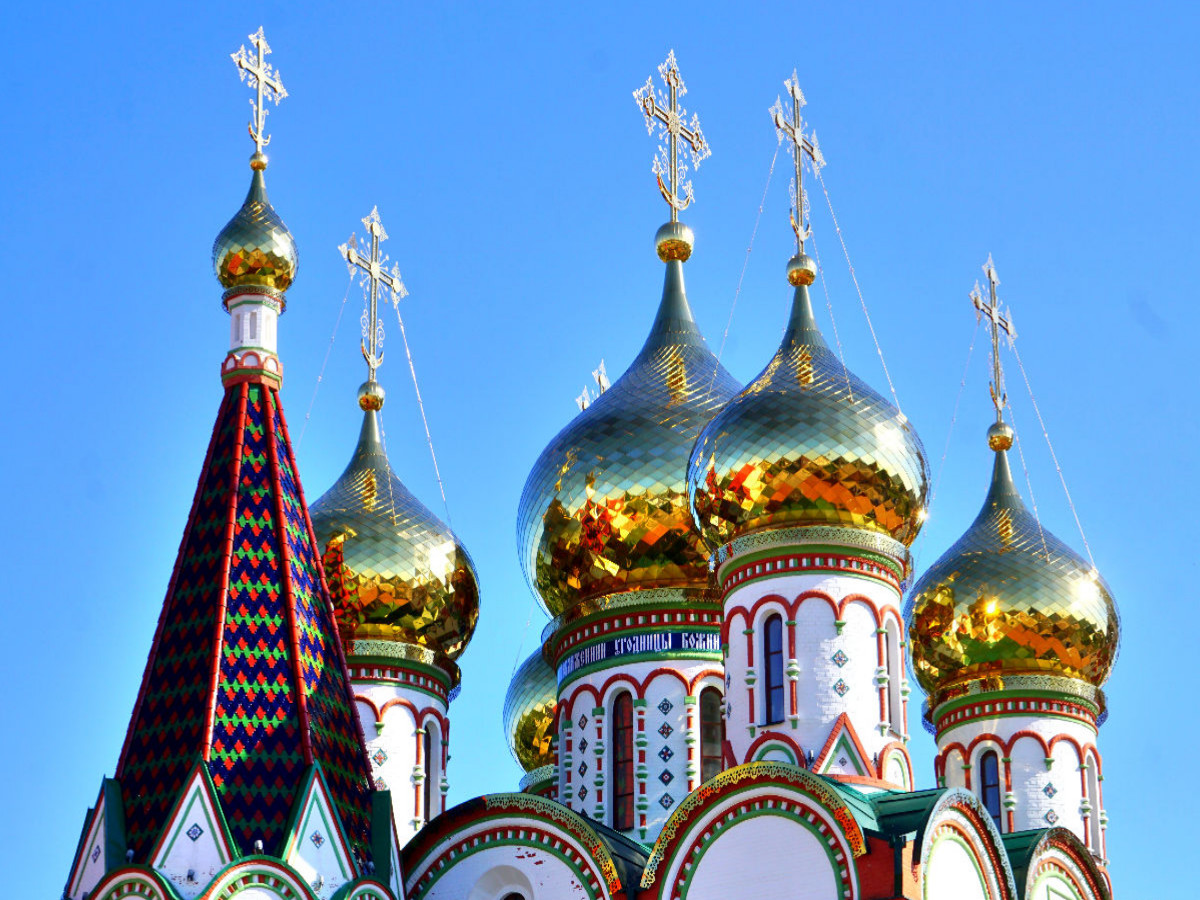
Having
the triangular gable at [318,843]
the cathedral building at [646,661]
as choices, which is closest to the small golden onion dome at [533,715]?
the cathedral building at [646,661]

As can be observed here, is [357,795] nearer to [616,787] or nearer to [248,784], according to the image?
[248,784]

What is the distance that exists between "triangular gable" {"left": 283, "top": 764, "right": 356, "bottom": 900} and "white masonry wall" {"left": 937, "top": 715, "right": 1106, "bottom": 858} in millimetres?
6203

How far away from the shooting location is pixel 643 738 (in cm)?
1858

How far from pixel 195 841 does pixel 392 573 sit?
16.0ft

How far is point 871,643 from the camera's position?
57.0ft

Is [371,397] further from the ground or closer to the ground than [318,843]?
further from the ground

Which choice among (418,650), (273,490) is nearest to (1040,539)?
(418,650)

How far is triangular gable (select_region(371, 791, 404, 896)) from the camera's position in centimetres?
1573

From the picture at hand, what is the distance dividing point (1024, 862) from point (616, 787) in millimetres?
3230

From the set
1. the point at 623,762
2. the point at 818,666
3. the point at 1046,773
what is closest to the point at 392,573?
the point at 623,762

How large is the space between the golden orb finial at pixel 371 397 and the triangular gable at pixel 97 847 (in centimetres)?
632

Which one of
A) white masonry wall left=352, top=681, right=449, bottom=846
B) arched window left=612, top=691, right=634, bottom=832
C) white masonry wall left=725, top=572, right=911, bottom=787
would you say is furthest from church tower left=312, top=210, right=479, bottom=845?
white masonry wall left=725, top=572, right=911, bottom=787

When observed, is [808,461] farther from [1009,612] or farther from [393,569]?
[393,569]

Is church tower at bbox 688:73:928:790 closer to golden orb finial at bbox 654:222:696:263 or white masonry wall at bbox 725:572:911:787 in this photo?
Answer: white masonry wall at bbox 725:572:911:787
